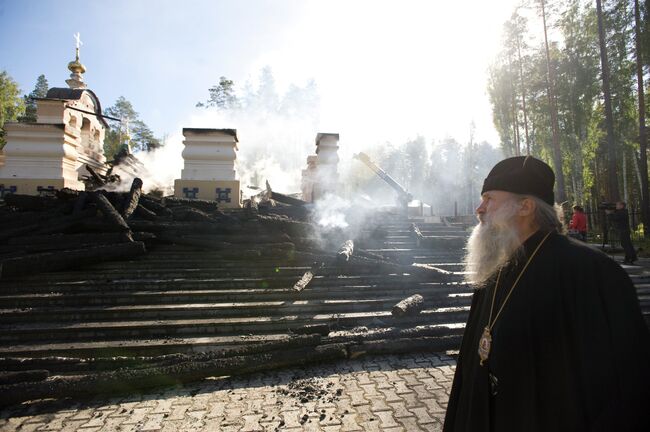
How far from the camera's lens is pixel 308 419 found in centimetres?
366

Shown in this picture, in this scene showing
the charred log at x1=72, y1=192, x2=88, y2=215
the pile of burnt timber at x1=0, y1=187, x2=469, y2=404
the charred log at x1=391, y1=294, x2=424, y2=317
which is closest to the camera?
the pile of burnt timber at x1=0, y1=187, x2=469, y2=404

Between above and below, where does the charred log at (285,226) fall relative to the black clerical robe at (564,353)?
above

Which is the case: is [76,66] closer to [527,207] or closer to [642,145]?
[527,207]

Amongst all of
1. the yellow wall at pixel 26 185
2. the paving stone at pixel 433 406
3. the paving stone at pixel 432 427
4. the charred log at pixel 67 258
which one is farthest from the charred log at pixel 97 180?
the paving stone at pixel 432 427

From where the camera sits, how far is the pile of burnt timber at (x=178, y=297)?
4.70 metres

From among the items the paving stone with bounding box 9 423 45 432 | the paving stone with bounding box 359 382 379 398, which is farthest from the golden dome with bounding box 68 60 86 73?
the paving stone with bounding box 359 382 379 398

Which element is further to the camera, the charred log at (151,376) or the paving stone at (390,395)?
the paving stone at (390,395)

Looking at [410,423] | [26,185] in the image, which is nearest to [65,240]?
[26,185]

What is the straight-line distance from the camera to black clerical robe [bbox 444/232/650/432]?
147cm

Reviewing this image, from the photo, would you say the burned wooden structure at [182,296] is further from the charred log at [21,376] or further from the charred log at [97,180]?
the charred log at [97,180]

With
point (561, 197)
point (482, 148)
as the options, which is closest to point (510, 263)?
point (561, 197)

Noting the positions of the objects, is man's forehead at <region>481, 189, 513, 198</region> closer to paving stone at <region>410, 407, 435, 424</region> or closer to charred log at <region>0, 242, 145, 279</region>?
paving stone at <region>410, 407, 435, 424</region>

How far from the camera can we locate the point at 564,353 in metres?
1.60

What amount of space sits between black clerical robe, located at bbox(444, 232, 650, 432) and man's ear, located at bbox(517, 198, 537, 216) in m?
0.13
